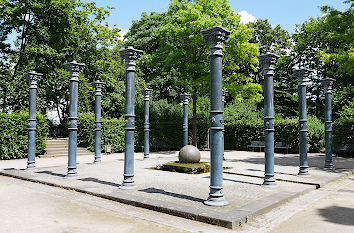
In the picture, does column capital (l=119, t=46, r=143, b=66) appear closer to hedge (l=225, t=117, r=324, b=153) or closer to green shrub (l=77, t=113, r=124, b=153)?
green shrub (l=77, t=113, r=124, b=153)

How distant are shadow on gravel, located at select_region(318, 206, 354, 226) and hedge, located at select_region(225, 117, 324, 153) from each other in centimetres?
1706

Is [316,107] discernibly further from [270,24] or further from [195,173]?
[195,173]

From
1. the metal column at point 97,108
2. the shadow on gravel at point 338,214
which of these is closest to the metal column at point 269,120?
the shadow on gravel at point 338,214

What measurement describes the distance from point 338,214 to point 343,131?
1654 centimetres

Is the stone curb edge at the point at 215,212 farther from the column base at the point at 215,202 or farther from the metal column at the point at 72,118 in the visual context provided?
the metal column at the point at 72,118

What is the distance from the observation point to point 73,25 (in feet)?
88.6

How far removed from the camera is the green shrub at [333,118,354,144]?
20438 mm

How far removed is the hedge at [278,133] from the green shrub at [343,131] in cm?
181

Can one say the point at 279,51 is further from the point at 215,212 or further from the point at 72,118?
the point at 215,212

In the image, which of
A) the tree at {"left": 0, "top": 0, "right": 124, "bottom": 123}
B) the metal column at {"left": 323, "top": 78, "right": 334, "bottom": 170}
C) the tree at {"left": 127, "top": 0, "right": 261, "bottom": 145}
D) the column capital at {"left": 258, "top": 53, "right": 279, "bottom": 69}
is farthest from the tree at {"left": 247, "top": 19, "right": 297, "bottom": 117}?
the column capital at {"left": 258, "top": 53, "right": 279, "bottom": 69}

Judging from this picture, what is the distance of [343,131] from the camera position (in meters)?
20.7

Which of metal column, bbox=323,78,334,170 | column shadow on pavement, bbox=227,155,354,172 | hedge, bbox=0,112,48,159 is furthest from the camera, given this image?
hedge, bbox=0,112,48,159

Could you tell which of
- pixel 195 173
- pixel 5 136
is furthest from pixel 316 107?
pixel 5 136

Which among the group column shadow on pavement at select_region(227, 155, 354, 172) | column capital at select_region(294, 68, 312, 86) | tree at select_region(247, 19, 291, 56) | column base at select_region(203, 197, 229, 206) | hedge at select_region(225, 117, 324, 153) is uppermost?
tree at select_region(247, 19, 291, 56)
